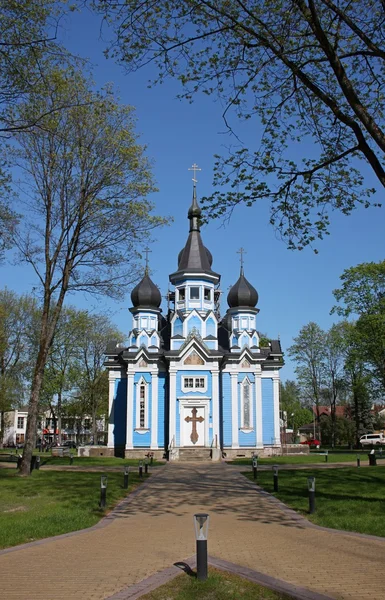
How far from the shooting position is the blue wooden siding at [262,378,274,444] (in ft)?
121

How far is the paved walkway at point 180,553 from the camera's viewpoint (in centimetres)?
690

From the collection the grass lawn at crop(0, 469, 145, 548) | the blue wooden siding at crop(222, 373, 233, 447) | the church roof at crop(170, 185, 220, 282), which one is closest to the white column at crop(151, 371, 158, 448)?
the blue wooden siding at crop(222, 373, 233, 447)

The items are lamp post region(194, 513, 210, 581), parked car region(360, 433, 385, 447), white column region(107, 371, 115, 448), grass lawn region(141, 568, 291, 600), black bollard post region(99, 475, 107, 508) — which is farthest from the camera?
parked car region(360, 433, 385, 447)

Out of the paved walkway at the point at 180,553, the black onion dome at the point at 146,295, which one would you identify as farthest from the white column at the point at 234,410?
the paved walkway at the point at 180,553

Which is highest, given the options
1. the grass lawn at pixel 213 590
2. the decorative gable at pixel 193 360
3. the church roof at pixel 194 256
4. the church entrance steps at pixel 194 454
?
the church roof at pixel 194 256

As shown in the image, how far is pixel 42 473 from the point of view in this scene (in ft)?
75.3

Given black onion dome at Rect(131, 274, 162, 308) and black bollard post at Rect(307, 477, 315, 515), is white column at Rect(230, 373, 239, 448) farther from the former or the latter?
black bollard post at Rect(307, 477, 315, 515)

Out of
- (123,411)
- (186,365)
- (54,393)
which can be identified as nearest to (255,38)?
(186,365)

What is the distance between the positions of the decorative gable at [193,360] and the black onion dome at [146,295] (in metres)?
5.87

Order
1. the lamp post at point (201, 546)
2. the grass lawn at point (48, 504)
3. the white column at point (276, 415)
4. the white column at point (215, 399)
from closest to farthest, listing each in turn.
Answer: the lamp post at point (201, 546) < the grass lawn at point (48, 504) < the white column at point (215, 399) < the white column at point (276, 415)

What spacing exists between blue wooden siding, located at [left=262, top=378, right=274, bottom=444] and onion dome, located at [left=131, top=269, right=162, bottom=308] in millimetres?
9293

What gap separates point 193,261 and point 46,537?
29.3 meters

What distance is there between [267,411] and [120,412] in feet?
32.6

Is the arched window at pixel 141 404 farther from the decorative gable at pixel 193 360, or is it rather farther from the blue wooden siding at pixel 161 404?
the decorative gable at pixel 193 360
